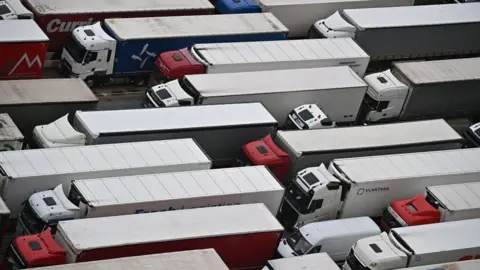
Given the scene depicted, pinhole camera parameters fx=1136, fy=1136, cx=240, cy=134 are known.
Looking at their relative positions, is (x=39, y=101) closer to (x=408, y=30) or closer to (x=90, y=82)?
(x=90, y=82)

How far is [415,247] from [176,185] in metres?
10.3

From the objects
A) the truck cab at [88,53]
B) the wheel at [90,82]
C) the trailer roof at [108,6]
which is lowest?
the wheel at [90,82]

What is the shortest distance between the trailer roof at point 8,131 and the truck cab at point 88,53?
865 cm

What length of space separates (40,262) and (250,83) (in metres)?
17.5

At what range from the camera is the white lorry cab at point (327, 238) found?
4772 centimetres

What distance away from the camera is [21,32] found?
56094 mm

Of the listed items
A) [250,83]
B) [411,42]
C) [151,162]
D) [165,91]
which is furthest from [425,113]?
[151,162]

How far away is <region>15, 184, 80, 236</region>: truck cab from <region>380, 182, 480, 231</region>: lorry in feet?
46.7

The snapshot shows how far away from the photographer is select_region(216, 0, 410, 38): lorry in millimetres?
65125

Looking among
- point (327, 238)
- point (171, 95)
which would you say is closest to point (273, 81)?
point (171, 95)

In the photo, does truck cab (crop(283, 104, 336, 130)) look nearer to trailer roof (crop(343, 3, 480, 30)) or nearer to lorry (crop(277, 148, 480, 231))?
lorry (crop(277, 148, 480, 231))

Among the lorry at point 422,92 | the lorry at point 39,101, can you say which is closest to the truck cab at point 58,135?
the lorry at point 39,101

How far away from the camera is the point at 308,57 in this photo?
6009 cm

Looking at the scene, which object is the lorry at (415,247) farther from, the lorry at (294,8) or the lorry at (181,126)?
the lorry at (294,8)
